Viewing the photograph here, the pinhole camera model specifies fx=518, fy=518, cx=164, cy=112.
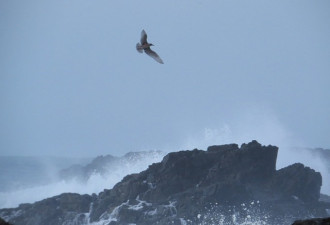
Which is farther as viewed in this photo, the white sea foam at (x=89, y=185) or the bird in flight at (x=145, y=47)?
the white sea foam at (x=89, y=185)

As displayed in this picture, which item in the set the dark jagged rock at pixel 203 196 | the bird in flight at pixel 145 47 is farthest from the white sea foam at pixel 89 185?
the bird in flight at pixel 145 47

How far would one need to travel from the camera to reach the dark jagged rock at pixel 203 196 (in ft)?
221

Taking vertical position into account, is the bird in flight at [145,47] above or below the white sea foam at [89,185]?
below

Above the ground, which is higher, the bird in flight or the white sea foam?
the white sea foam

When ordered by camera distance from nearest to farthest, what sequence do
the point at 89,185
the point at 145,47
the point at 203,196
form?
the point at 145,47, the point at 203,196, the point at 89,185

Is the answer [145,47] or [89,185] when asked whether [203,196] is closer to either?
[145,47]

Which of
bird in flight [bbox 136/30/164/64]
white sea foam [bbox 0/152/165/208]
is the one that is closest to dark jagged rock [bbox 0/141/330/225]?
bird in flight [bbox 136/30/164/64]

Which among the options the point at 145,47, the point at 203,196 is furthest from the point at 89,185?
the point at 145,47

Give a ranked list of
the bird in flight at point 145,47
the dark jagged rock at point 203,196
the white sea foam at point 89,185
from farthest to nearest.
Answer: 1. the white sea foam at point 89,185
2. the dark jagged rock at point 203,196
3. the bird in flight at point 145,47

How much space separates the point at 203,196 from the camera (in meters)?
68.8

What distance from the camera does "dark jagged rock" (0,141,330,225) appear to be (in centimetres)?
6731

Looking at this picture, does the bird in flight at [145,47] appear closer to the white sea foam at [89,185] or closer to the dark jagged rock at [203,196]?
the dark jagged rock at [203,196]

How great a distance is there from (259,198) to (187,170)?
10962 millimetres

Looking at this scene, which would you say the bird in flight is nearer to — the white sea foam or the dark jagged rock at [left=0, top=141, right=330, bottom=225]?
the dark jagged rock at [left=0, top=141, right=330, bottom=225]
